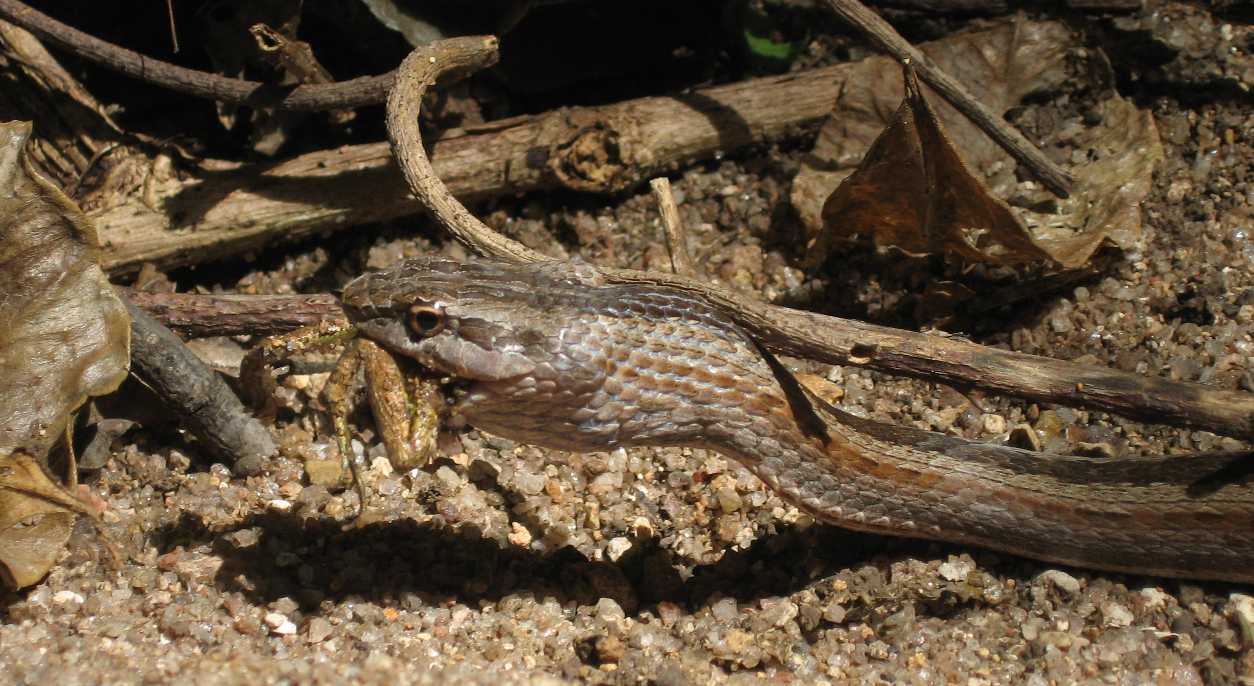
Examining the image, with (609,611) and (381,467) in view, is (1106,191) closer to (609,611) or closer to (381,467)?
(609,611)

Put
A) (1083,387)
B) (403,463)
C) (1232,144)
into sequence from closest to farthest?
(403,463)
(1083,387)
(1232,144)

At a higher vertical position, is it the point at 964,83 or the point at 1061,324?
the point at 964,83

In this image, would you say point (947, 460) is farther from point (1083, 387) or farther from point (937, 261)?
point (937, 261)

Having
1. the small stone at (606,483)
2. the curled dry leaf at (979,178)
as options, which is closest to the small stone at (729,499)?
the small stone at (606,483)

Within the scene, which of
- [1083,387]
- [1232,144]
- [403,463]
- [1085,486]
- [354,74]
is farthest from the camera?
[354,74]

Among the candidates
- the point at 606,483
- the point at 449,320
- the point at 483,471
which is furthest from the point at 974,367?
the point at 483,471

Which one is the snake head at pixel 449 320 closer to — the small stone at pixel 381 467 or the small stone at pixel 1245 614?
the small stone at pixel 381 467

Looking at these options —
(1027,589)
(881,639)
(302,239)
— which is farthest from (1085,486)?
(302,239)
